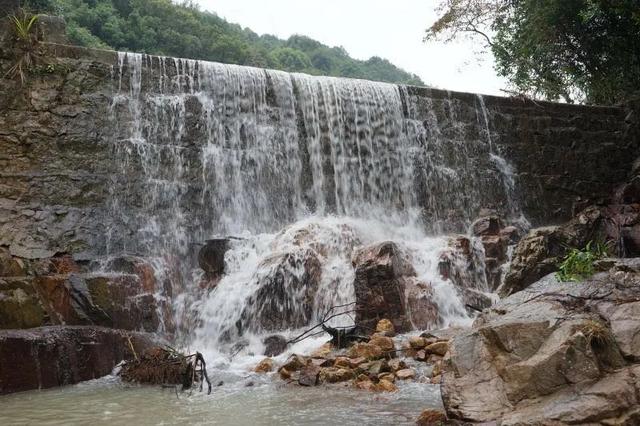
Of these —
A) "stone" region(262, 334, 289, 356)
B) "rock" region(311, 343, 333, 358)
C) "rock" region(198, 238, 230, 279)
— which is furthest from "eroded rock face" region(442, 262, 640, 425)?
"rock" region(198, 238, 230, 279)

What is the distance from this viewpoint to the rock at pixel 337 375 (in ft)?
18.6

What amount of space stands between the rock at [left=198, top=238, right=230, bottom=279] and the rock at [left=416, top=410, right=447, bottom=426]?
6162mm

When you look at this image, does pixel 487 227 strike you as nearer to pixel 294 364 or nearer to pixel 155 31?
pixel 294 364

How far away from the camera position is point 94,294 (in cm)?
784

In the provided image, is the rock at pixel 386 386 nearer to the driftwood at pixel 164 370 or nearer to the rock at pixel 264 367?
the rock at pixel 264 367

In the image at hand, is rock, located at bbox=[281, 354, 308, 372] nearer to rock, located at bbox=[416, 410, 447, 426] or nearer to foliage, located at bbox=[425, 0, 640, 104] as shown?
rock, located at bbox=[416, 410, 447, 426]

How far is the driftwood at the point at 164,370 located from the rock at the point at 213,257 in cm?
316

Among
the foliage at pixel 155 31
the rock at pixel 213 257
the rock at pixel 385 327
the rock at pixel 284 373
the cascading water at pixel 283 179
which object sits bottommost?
the rock at pixel 284 373

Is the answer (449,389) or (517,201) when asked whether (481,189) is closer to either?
(517,201)

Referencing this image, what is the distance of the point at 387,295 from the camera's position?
26.6ft

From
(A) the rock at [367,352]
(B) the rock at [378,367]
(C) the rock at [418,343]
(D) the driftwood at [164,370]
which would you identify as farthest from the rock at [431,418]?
(D) the driftwood at [164,370]

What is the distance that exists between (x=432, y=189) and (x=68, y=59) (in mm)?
8469

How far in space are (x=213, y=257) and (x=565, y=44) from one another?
12.3 meters

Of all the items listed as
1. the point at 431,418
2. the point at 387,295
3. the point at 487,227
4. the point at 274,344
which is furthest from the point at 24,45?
the point at 431,418
